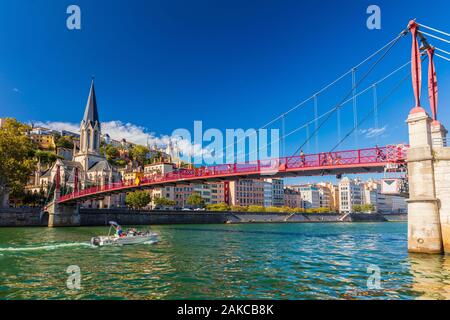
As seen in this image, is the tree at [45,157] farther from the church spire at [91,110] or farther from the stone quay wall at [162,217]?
the stone quay wall at [162,217]

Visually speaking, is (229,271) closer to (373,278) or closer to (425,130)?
(373,278)

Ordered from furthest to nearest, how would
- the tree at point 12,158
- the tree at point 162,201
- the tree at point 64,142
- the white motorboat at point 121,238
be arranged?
the tree at point 64,142
the tree at point 162,201
the tree at point 12,158
the white motorboat at point 121,238

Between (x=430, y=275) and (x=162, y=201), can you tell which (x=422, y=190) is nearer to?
(x=430, y=275)

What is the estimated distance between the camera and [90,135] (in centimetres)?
12975

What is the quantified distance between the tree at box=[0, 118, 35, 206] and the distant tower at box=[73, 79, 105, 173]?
6017 cm

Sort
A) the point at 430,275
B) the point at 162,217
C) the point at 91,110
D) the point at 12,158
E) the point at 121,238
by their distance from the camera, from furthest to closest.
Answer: the point at 91,110 → the point at 162,217 → the point at 12,158 → the point at 121,238 → the point at 430,275

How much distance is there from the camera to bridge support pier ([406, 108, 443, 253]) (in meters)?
21.8

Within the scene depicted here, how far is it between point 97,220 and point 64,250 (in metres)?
51.4

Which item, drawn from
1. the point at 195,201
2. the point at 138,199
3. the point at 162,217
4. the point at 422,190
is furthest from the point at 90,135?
the point at 422,190

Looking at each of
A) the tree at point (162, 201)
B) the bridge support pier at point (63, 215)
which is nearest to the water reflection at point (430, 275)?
the bridge support pier at point (63, 215)

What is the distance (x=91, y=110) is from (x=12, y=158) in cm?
6607

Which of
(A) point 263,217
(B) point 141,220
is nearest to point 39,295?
(B) point 141,220

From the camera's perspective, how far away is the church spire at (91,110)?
412 ft

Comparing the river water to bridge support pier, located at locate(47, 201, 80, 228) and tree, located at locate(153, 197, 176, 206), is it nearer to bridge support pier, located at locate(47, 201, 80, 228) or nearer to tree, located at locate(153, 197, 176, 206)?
bridge support pier, located at locate(47, 201, 80, 228)
